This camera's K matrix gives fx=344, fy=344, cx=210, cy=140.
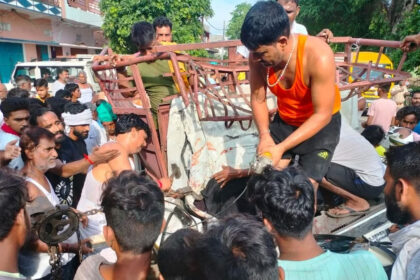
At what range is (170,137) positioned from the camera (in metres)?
3.01

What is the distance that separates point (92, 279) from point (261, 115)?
4.82 feet

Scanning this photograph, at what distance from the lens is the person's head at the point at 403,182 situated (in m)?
1.63

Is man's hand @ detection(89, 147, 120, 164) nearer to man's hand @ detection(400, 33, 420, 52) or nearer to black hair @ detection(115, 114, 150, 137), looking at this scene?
black hair @ detection(115, 114, 150, 137)

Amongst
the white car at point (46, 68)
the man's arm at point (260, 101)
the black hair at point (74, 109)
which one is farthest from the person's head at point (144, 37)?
the white car at point (46, 68)

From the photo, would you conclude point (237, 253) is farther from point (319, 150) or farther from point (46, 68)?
point (46, 68)

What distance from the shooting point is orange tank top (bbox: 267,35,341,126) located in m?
1.96

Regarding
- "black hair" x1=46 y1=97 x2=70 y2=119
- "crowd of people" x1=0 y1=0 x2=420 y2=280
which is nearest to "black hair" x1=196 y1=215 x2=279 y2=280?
"crowd of people" x1=0 y1=0 x2=420 y2=280

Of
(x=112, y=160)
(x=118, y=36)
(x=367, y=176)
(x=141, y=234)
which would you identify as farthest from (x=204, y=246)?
(x=118, y=36)

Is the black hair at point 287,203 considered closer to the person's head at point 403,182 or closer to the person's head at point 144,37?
the person's head at point 403,182

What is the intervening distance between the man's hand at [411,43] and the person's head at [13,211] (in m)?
2.96

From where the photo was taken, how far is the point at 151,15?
15305 mm

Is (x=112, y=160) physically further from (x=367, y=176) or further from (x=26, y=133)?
(x=367, y=176)

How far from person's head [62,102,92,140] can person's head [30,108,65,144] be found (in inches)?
12.9

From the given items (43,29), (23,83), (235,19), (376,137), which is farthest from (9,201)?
(235,19)
